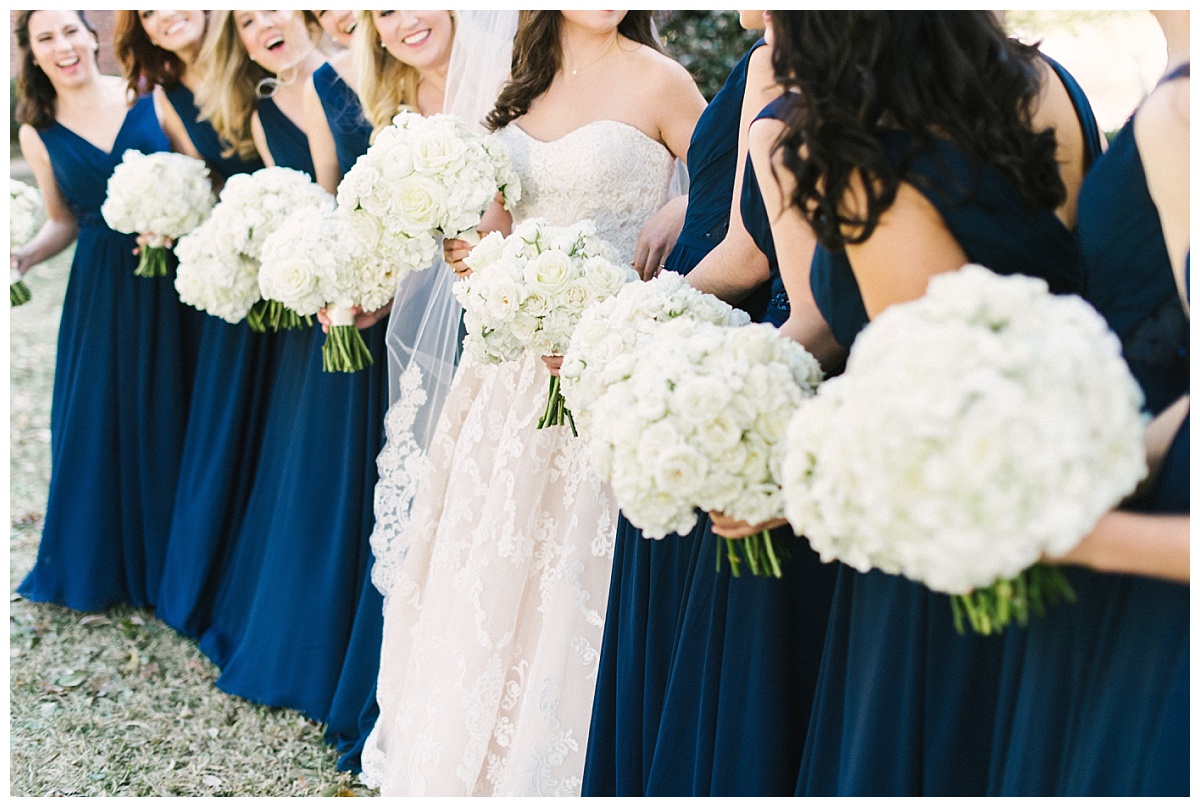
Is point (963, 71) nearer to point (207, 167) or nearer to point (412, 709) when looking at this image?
point (412, 709)

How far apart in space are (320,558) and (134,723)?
94cm

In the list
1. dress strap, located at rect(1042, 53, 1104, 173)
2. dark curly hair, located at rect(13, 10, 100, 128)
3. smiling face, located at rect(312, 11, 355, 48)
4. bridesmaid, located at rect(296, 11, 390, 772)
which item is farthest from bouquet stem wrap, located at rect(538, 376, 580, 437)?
dark curly hair, located at rect(13, 10, 100, 128)

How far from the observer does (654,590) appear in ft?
7.91

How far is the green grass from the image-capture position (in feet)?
11.8

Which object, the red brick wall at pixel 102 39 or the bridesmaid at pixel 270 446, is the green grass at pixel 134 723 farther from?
the red brick wall at pixel 102 39

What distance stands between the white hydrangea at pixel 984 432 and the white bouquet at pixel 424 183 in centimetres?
185

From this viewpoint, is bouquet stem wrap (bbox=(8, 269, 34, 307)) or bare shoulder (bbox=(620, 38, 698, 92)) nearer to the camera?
bare shoulder (bbox=(620, 38, 698, 92))

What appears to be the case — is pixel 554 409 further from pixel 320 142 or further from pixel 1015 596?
pixel 320 142

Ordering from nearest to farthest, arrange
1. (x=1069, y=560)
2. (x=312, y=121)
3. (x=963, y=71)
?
(x=1069, y=560), (x=963, y=71), (x=312, y=121)

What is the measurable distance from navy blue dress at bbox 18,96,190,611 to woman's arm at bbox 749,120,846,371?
352 cm

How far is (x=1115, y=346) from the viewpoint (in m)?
1.40

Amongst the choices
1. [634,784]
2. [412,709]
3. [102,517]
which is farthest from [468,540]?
[102,517]

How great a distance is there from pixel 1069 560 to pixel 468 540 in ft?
6.99
